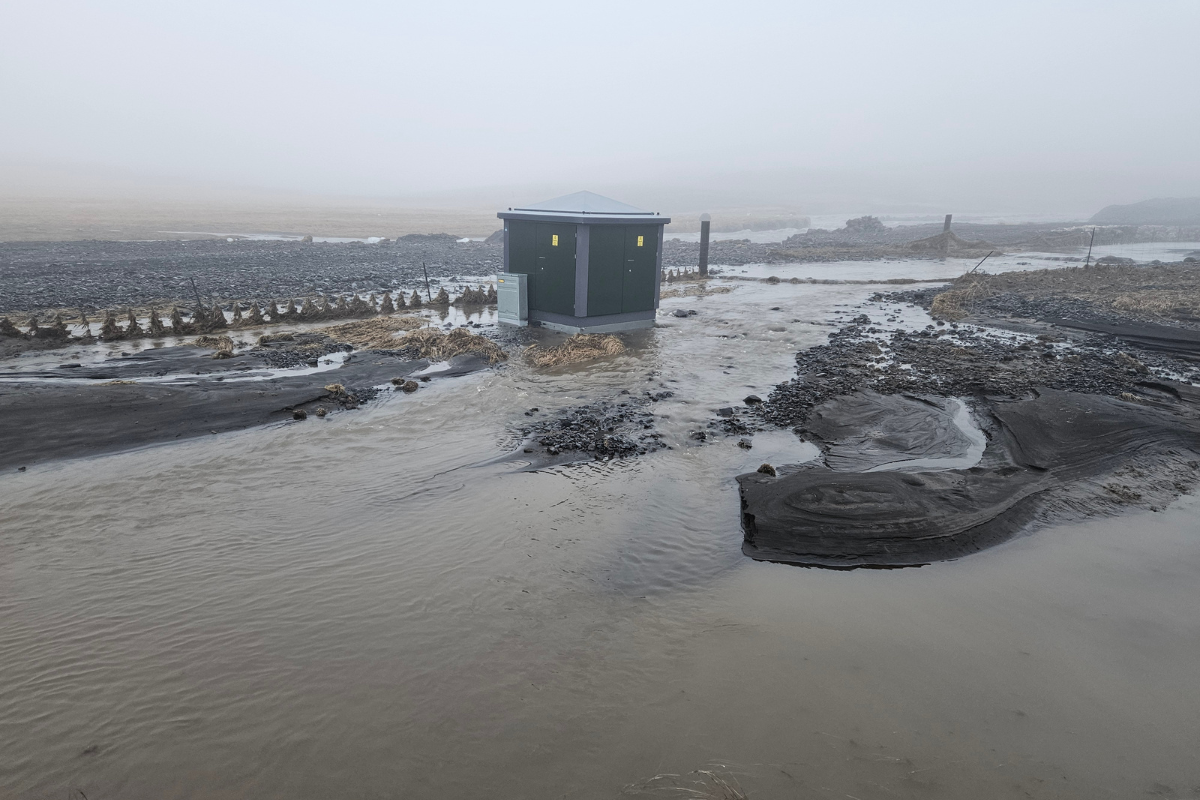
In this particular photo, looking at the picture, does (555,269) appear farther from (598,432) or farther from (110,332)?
(110,332)

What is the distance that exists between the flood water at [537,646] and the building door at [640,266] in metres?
9.70

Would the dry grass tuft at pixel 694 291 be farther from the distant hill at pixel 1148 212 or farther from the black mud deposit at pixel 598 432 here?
the distant hill at pixel 1148 212

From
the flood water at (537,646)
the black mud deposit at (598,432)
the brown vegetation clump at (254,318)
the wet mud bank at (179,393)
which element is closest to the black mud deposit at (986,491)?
the flood water at (537,646)

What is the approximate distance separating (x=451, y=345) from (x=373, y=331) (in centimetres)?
282

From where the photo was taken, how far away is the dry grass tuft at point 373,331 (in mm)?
15211

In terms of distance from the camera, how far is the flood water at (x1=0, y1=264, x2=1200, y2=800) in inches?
157

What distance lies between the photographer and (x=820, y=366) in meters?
13.5

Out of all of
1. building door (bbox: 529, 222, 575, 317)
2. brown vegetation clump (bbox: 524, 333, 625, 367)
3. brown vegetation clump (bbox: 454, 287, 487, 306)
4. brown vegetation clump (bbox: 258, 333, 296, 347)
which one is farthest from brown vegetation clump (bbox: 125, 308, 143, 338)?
building door (bbox: 529, 222, 575, 317)

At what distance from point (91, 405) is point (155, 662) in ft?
23.1

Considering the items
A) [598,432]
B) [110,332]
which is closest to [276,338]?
[110,332]

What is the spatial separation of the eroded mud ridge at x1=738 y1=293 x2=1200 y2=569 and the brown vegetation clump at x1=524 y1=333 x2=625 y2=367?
4.22 m

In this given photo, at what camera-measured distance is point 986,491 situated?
767cm

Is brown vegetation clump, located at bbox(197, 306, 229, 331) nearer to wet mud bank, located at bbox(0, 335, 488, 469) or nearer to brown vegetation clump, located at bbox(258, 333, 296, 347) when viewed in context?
brown vegetation clump, located at bbox(258, 333, 296, 347)

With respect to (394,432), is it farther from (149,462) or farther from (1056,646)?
(1056,646)
